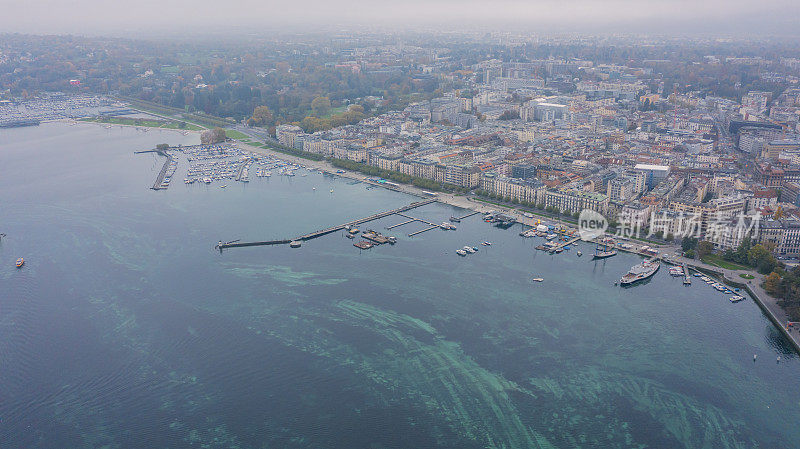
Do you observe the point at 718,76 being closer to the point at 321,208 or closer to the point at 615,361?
the point at 321,208

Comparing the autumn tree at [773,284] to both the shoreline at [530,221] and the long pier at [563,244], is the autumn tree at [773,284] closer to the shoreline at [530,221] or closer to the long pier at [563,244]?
the shoreline at [530,221]

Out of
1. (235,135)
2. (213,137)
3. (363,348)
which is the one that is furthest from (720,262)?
(235,135)

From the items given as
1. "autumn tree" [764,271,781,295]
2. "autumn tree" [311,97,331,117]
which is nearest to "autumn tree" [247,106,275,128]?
"autumn tree" [311,97,331,117]

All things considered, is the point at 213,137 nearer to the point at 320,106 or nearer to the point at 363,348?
the point at 320,106

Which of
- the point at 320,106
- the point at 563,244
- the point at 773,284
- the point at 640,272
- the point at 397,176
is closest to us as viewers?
the point at 773,284

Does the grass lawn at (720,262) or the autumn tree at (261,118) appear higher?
the autumn tree at (261,118)

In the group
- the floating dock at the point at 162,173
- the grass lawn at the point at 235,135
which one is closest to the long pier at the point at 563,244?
the floating dock at the point at 162,173

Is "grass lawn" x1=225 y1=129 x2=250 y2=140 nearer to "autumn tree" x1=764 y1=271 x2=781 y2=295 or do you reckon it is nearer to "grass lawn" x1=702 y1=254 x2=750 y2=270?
"grass lawn" x1=702 y1=254 x2=750 y2=270
